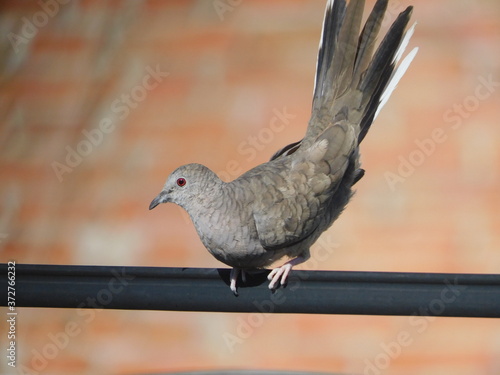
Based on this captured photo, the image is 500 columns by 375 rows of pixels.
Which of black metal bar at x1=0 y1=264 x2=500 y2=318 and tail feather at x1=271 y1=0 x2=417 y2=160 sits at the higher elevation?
tail feather at x1=271 y1=0 x2=417 y2=160

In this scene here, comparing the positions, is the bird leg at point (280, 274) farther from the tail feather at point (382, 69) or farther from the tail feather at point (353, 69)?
the tail feather at point (382, 69)

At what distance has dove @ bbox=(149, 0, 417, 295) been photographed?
2.90m

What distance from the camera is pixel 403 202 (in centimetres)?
498

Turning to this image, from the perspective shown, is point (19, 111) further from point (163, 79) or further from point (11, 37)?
point (163, 79)

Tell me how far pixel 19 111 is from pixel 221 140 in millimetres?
1443

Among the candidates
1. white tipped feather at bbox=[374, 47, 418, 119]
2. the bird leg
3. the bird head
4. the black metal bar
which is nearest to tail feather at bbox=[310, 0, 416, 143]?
white tipped feather at bbox=[374, 47, 418, 119]

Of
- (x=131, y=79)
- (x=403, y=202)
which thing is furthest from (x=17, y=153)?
(x=403, y=202)

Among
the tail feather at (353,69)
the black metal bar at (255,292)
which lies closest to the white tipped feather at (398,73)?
the tail feather at (353,69)

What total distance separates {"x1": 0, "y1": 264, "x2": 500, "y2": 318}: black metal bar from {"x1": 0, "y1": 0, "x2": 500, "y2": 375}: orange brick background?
247 cm

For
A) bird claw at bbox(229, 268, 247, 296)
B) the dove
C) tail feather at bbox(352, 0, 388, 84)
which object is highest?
tail feather at bbox(352, 0, 388, 84)

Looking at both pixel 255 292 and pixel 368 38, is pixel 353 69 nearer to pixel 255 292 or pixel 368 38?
pixel 368 38

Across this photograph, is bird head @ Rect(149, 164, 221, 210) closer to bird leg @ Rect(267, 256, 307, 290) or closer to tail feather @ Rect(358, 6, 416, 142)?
bird leg @ Rect(267, 256, 307, 290)

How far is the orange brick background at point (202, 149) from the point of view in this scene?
16.1 feet

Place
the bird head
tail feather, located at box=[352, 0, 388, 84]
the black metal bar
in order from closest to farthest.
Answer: the black metal bar, the bird head, tail feather, located at box=[352, 0, 388, 84]
